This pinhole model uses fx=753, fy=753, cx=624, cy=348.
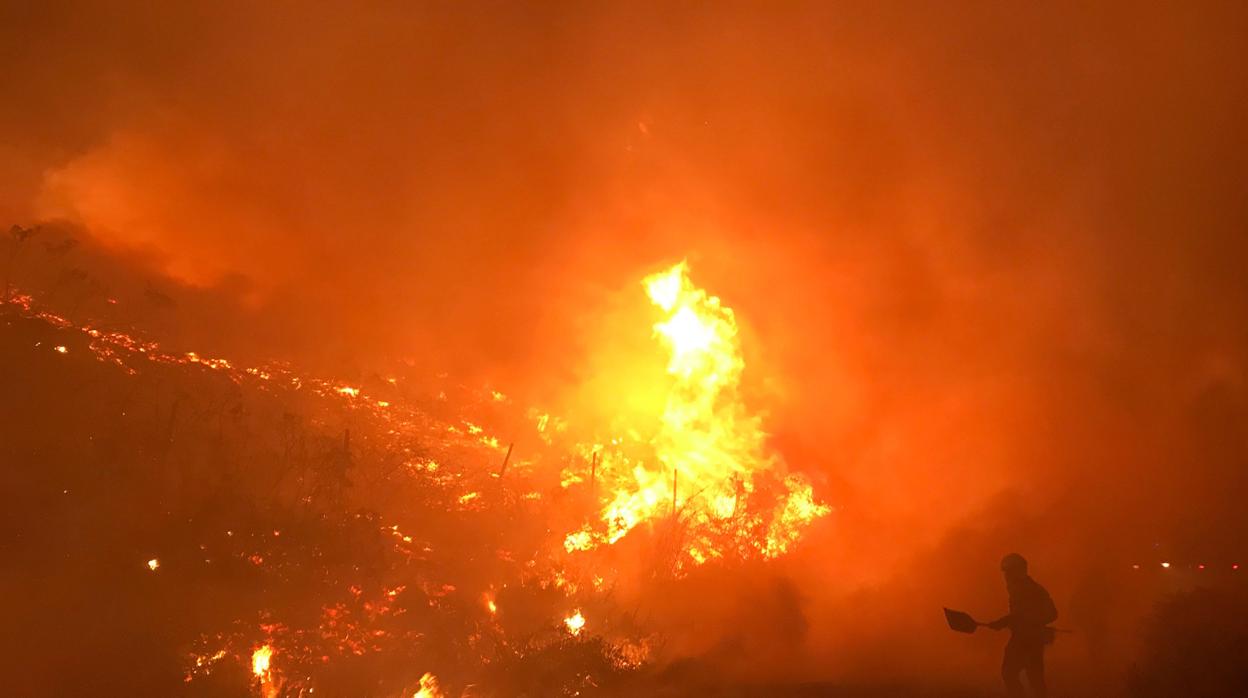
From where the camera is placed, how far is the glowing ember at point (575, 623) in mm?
20516

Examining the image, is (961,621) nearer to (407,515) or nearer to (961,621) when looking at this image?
(961,621)

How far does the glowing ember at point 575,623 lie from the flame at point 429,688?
475cm

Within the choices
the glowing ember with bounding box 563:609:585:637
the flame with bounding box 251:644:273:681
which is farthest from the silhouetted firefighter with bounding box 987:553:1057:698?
the flame with bounding box 251:644:273:681

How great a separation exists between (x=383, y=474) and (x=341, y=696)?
1185cm

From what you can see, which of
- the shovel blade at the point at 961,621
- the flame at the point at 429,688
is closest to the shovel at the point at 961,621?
the shovel blade at the point at 961,621

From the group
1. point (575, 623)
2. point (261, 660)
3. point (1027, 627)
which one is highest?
point (575, 623)

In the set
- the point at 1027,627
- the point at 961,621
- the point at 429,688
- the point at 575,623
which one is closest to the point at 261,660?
the point at 429,688

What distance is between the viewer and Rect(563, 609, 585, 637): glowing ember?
67.3 feet

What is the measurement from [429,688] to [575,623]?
638cm

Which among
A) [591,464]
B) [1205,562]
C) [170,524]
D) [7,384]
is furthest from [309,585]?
[1205,562]

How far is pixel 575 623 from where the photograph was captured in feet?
70.5

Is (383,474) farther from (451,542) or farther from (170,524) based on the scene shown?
(170,524)

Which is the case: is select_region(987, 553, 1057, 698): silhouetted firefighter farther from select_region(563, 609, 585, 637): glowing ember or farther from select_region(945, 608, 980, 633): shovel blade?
select_region(563, 609, 585, 637): glowing ember

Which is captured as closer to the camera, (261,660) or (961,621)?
(961,621)
